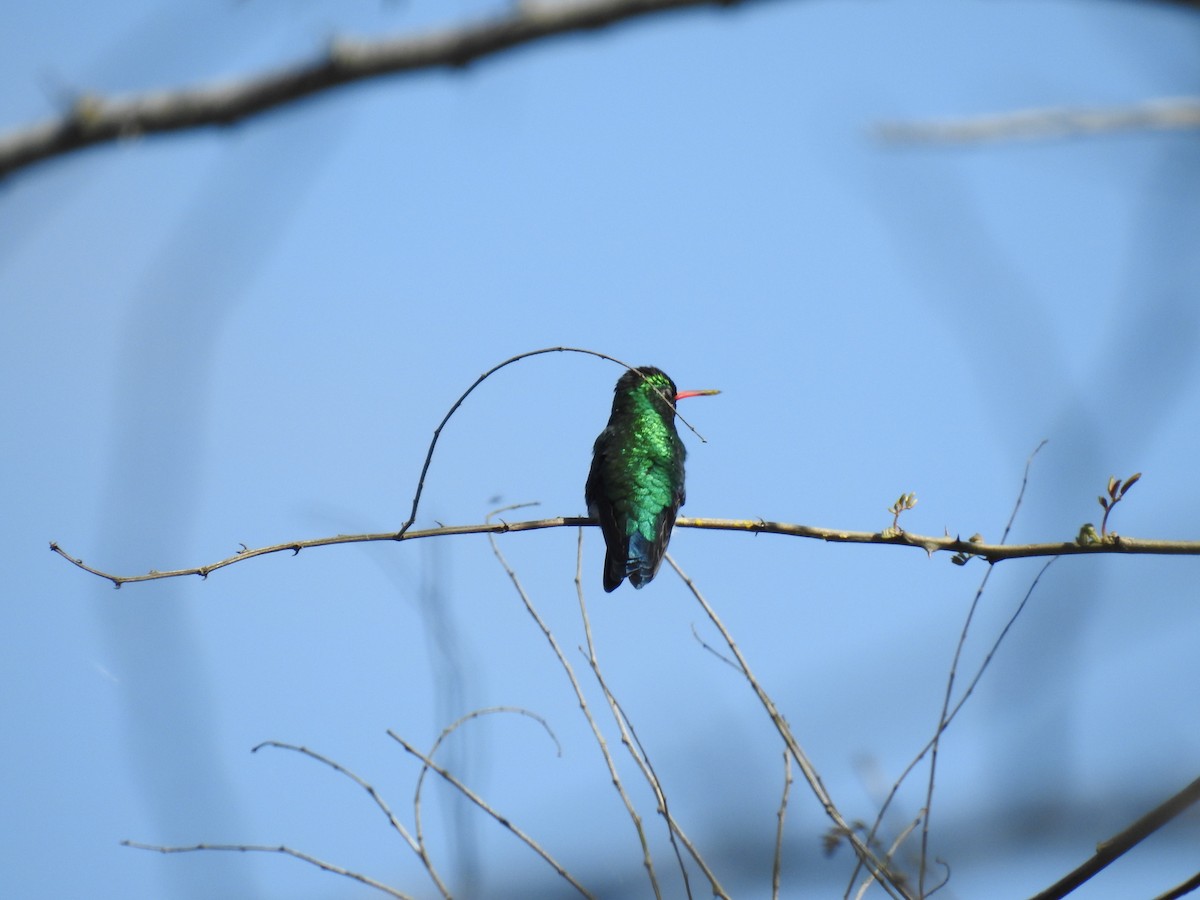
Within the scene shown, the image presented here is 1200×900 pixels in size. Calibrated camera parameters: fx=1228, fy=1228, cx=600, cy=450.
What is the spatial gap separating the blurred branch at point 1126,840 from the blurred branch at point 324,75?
155 centimetres

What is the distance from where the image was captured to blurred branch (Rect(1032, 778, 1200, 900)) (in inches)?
69.3

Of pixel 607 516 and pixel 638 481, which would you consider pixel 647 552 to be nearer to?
pixel 607 516

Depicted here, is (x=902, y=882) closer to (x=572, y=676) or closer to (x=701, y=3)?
(x=572, y=676)

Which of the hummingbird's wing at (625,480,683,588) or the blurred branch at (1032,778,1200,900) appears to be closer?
the blurred branch at (1032,778,1200,900)

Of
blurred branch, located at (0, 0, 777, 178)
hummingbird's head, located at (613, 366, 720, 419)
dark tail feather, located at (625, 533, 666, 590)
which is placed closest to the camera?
blurred branch, located at (0, 0, 777, 178)

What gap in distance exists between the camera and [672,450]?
7.41 meters

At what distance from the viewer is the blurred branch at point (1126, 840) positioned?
1761 millimetres

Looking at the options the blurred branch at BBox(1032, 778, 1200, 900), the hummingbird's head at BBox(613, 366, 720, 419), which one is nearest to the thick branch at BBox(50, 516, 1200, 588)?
the blurred branch at BBox(1032, 778, 1200, 900)

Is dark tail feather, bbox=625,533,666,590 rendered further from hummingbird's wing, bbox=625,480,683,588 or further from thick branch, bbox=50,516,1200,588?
thick branch, bbox=50,516,1200,588

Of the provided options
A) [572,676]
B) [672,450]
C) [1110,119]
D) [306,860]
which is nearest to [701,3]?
[1110,119]

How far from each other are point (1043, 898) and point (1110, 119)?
4.99 ft

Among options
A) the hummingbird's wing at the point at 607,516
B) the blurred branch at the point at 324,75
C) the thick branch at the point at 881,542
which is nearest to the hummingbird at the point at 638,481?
the hummingbird's wing at the point at 607,516

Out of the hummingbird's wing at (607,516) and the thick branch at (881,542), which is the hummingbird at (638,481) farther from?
the thick branch at (881,542)

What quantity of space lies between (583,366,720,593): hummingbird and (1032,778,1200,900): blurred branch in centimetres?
392
